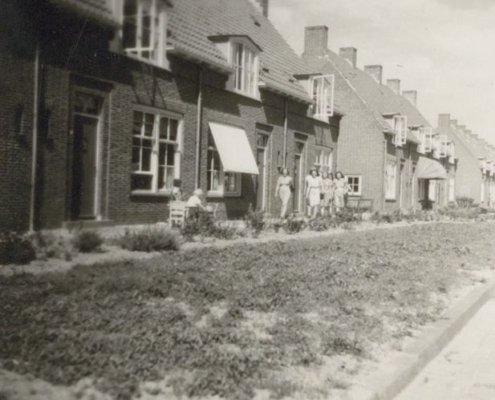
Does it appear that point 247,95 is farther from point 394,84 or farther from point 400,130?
point 394,84

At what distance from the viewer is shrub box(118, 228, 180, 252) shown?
34.7 feet

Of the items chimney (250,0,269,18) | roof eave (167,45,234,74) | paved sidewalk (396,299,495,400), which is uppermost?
chimney (250,0,269,18)

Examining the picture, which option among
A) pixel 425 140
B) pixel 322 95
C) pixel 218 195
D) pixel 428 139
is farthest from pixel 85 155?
pixel 428 139

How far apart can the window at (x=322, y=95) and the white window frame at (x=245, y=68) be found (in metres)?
5.13

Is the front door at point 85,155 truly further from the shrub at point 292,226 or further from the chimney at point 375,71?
the chimney at point 375,71

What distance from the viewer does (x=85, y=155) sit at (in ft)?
45.4

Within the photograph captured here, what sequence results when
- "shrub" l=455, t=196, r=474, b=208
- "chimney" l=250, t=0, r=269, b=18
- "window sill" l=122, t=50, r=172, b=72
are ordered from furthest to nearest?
"shrub" l=455, t=196, r=474, b=208 < "chimney" l=250, t=0, r=269, b=18 < "window sill" l=122, t=50, r=172, b=72

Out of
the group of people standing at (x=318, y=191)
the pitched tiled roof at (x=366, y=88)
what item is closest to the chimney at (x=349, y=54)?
the pitched tiled roof at (x=366, y=88)

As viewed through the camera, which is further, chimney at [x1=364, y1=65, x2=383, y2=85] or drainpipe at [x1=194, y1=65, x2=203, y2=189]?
chimney at [x1=364, y1=65, x2=383, y2=85]

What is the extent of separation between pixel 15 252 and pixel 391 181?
3171 centimetres

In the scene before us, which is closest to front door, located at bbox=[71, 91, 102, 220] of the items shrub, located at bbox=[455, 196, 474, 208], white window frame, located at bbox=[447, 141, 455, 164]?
shrub, located at bbox=[455, 196, 474, 208]

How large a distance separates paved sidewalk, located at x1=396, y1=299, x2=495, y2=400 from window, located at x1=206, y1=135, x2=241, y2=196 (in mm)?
12611

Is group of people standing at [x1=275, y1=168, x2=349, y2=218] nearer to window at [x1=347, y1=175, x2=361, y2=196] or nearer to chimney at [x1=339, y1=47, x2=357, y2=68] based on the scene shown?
window at [x1=347, y1=175, x2=361, y2=196]

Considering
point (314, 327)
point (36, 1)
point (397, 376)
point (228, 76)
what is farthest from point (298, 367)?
point (228, 76)
